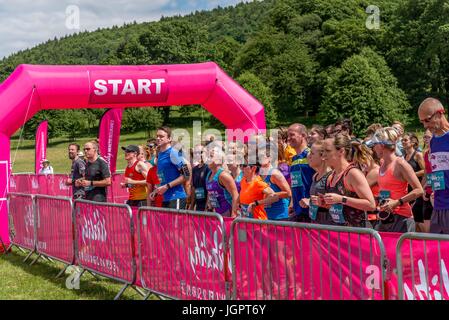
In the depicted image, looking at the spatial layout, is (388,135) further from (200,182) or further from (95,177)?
(95,177)

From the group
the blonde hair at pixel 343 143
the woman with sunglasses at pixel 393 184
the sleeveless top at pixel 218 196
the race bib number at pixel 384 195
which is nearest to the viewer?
the blonde hair at pixel 343 143

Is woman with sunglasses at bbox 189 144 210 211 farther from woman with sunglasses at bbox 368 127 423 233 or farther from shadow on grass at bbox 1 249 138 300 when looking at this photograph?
woman with sunglasses at bbox 368 127 423 233

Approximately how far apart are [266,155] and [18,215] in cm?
557

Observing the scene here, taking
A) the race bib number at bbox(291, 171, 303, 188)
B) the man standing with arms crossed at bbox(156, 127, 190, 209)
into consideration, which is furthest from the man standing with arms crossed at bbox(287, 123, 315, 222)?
the man standing with arms crossed at bbox(156, 127, 190, 209)

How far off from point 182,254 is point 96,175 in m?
4.40

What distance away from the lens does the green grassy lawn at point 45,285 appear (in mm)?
7809

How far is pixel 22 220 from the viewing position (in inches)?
422

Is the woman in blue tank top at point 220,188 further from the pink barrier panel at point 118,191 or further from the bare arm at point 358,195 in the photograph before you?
the pink barrier panel at point 118,191

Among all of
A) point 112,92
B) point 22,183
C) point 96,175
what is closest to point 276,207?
point 96,175

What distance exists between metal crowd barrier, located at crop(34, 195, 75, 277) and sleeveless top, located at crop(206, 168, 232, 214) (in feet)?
6.70

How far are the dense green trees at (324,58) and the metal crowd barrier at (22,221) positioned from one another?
152 feet

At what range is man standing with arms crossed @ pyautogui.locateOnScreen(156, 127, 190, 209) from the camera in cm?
896

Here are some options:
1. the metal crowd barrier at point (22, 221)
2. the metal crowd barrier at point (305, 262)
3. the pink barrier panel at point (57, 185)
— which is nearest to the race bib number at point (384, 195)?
the metal crowd barrier at point (305, 262)

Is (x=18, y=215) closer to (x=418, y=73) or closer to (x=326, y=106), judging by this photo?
(x=326, y=106)
